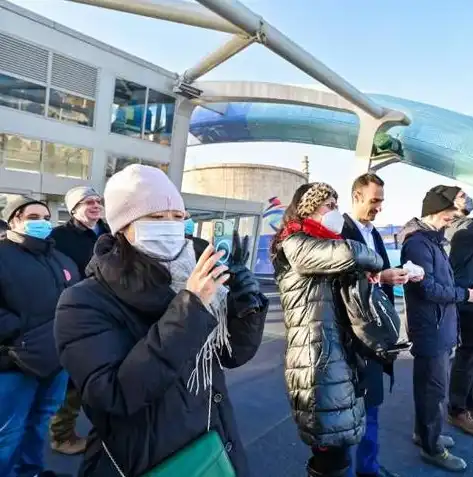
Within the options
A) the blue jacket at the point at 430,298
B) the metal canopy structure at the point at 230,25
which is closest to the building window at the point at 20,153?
the metal canopy structure at the point at 230,25

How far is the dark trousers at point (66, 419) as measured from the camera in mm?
3188

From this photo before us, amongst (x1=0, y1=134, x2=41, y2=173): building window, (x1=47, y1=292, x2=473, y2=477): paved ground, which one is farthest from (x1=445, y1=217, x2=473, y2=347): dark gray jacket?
(x1=0, y1=134, x2=41, y2=173): building window

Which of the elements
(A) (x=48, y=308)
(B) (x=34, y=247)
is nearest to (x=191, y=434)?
Result: (A) (x=48, y=308)

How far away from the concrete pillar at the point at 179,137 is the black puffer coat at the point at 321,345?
1281 cm

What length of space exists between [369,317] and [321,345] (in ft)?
0.90

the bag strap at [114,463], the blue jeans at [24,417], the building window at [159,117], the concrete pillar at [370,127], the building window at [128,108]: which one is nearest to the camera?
the bag strap at [114,463]

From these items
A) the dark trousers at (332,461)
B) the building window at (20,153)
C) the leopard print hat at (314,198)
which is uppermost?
the building window at (20,153)

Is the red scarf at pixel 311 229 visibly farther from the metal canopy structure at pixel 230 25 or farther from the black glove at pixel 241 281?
the metal canopy structure at pixel 230 25

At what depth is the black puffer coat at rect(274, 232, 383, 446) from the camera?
2041 millimetres

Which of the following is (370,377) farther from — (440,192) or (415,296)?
(440,192)

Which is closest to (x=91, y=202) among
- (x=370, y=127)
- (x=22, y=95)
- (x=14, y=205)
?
(x=14, y=205)

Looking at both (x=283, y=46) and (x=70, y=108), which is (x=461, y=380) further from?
(x=70, y=108)

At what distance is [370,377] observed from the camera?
2447 millimetres

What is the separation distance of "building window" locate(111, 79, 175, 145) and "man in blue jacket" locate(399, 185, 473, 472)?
11593 mm
